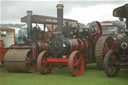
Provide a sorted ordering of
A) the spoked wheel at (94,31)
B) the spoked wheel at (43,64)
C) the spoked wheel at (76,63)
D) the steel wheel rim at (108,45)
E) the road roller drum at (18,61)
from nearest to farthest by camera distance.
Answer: the spoked wheel at (76,63), the spoked wheel at (43,64), the road roller drum at (18,61), the steel wheel rim at (108,45), the spoked wheel at (94,31)

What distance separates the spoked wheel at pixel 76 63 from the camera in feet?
17.2

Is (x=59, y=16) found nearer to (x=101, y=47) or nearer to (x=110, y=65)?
(x=101, y=47)

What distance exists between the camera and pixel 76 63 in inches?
218

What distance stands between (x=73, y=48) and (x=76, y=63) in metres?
0.53

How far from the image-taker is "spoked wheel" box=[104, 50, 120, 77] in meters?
4.92

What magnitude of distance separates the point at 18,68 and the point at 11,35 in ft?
8.74

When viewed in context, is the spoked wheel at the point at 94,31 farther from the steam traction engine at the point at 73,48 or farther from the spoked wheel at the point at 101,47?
the spoked wheel at the point at 101,47

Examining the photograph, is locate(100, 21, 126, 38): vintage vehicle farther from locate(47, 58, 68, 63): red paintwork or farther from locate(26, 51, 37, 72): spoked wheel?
locate(47, 58, 68, 63): red paintwork

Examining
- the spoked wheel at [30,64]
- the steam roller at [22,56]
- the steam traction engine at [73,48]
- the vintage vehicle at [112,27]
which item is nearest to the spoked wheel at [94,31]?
the steam traction engine at [73,48]

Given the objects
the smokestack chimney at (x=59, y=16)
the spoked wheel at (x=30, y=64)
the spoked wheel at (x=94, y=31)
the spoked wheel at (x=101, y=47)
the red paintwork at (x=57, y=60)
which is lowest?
the spoked wheel at (x=30, y=64)

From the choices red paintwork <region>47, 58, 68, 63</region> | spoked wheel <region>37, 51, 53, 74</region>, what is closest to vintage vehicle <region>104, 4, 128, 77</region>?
red paintwork <region>47, 58, 68, 63</region>

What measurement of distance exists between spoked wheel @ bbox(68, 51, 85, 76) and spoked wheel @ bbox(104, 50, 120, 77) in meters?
0.81

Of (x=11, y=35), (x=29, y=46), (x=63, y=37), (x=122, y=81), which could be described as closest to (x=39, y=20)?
(x=11, y=35)

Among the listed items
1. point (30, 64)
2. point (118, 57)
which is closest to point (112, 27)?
point (118, 57)
